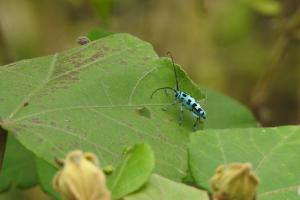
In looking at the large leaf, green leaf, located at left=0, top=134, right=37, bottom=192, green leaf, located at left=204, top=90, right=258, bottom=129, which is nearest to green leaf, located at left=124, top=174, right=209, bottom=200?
the large leaf

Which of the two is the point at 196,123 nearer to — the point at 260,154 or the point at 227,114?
the point at 260,154

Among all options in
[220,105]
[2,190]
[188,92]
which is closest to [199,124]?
[188,92]

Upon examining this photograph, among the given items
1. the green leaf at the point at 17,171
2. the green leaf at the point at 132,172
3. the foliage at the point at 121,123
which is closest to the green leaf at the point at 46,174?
the foliage at the point at 121,123

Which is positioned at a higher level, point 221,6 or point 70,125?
point 70,125

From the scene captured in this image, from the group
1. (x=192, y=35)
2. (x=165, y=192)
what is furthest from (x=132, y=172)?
(x=192, y=35)

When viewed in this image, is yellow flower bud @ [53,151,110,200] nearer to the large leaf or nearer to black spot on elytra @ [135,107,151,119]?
the large leaf

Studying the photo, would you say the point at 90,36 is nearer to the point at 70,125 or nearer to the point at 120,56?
the point at 120,56
